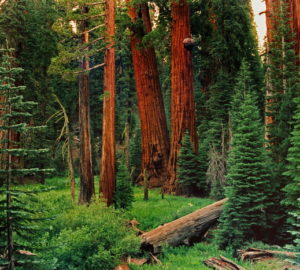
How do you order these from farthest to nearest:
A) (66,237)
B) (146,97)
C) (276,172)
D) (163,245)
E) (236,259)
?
(146,97) → (276,172) → (163,245) → (236,259) → (66,237)

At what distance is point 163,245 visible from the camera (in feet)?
31.5

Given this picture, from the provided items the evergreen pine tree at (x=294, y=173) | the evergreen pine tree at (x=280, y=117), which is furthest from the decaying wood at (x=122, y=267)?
the evergreen pine tree at (x=294, y=173)

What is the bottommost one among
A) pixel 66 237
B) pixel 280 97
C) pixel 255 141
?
pixel 66 237

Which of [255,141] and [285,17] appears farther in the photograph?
[285,17]

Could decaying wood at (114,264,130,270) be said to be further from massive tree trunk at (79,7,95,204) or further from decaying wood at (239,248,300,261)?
massive tree trunk at (79,7,95,204)

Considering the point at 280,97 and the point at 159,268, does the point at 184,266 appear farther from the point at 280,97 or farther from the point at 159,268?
the point at 280,97

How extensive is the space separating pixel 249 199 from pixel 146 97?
392 inches

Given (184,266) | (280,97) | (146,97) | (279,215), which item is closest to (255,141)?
(279,215)

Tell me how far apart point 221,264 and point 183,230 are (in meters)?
2.15

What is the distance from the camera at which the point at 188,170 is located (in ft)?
53.4

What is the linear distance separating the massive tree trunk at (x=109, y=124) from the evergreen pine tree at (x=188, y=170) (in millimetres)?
4147

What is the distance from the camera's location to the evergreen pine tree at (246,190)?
9750 millimetres

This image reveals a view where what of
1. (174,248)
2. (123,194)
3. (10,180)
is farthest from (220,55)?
(10,180)

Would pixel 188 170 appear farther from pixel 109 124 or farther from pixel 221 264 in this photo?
pixel 221 264
